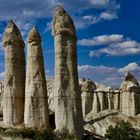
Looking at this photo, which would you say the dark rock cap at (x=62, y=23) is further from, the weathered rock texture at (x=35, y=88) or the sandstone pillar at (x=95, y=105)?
the sandstone pillar at (x=95, y=105)

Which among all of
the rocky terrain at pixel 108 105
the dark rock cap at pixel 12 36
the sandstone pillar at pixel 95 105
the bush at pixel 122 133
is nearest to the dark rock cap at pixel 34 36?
the dark rock cap at pixel 12 36

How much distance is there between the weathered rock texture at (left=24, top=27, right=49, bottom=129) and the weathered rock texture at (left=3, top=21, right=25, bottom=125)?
5.49 ft

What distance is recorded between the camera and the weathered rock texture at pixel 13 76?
4153cm

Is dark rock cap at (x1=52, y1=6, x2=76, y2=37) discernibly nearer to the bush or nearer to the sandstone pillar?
the bush

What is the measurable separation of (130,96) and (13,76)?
60.5 feet

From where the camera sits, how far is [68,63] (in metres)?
38.4

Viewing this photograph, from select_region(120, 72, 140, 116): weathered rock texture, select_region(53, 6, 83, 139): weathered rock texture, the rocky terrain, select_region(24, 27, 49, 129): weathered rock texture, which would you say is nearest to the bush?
select_region(53, 6, 83, 139): weathered rock texture

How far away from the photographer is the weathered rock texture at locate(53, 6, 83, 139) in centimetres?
3775

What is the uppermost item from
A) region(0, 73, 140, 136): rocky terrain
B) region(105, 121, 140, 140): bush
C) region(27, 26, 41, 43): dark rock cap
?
region(27, 26, 41, 43): dark rock cap

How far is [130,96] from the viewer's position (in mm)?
56219

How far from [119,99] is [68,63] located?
21.4 metres

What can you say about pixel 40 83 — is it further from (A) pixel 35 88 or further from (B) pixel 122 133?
(B) pixel 122 133

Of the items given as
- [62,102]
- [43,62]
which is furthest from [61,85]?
[43,62]

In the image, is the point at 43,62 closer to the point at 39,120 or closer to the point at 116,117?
the point at 39,120
